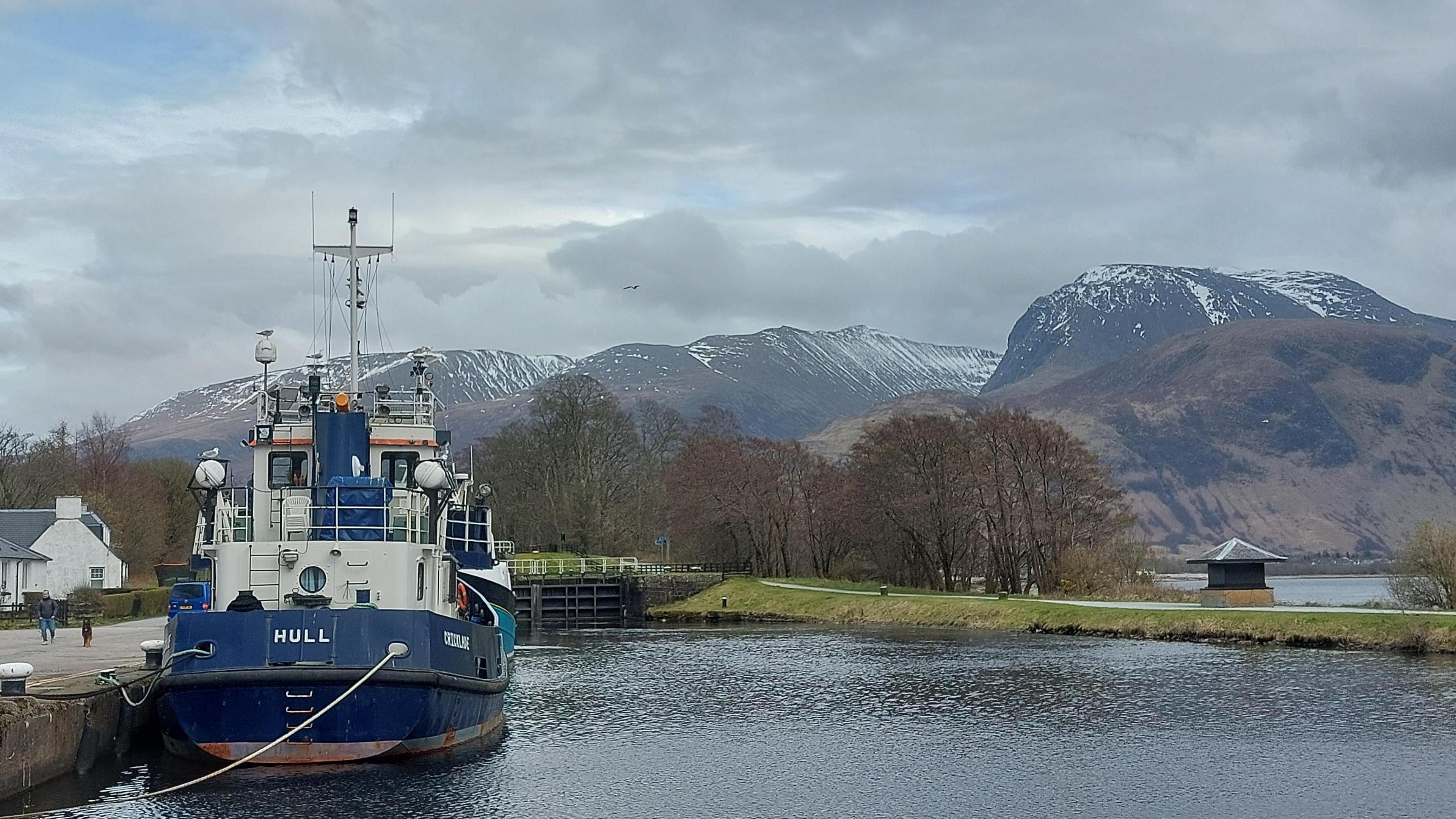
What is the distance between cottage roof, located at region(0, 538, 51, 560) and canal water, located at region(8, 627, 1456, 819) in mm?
34816

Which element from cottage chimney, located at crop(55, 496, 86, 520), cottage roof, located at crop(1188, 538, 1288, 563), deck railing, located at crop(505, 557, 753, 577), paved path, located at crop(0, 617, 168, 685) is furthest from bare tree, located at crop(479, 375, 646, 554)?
cottage roof, located at crop(1188, 538, 1288, 563)

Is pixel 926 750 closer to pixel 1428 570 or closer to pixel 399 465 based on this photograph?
pixel 399 465

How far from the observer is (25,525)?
267ft

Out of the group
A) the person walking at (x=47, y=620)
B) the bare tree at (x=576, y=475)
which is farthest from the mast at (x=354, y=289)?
the bare tree at (x=576, y=475)

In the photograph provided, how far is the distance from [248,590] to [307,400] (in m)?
6.06

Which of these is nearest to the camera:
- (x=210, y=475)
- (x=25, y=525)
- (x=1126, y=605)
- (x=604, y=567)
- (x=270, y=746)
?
(x=270, y=746)

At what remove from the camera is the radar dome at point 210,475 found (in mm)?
31484

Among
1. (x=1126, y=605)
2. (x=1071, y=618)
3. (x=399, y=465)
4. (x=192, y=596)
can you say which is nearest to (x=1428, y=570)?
(x=1126, y=605)

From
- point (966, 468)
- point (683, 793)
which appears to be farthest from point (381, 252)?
point (966, 468)

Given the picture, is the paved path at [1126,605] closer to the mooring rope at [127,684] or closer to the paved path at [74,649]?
the paved path at [74,649]

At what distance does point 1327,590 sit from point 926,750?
11878 centimetres

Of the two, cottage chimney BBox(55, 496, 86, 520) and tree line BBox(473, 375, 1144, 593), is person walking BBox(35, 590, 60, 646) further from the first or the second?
tree line BBox(473, 375, 1144, 593)

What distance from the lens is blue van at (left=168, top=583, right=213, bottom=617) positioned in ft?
106

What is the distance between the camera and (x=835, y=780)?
29250 mm
